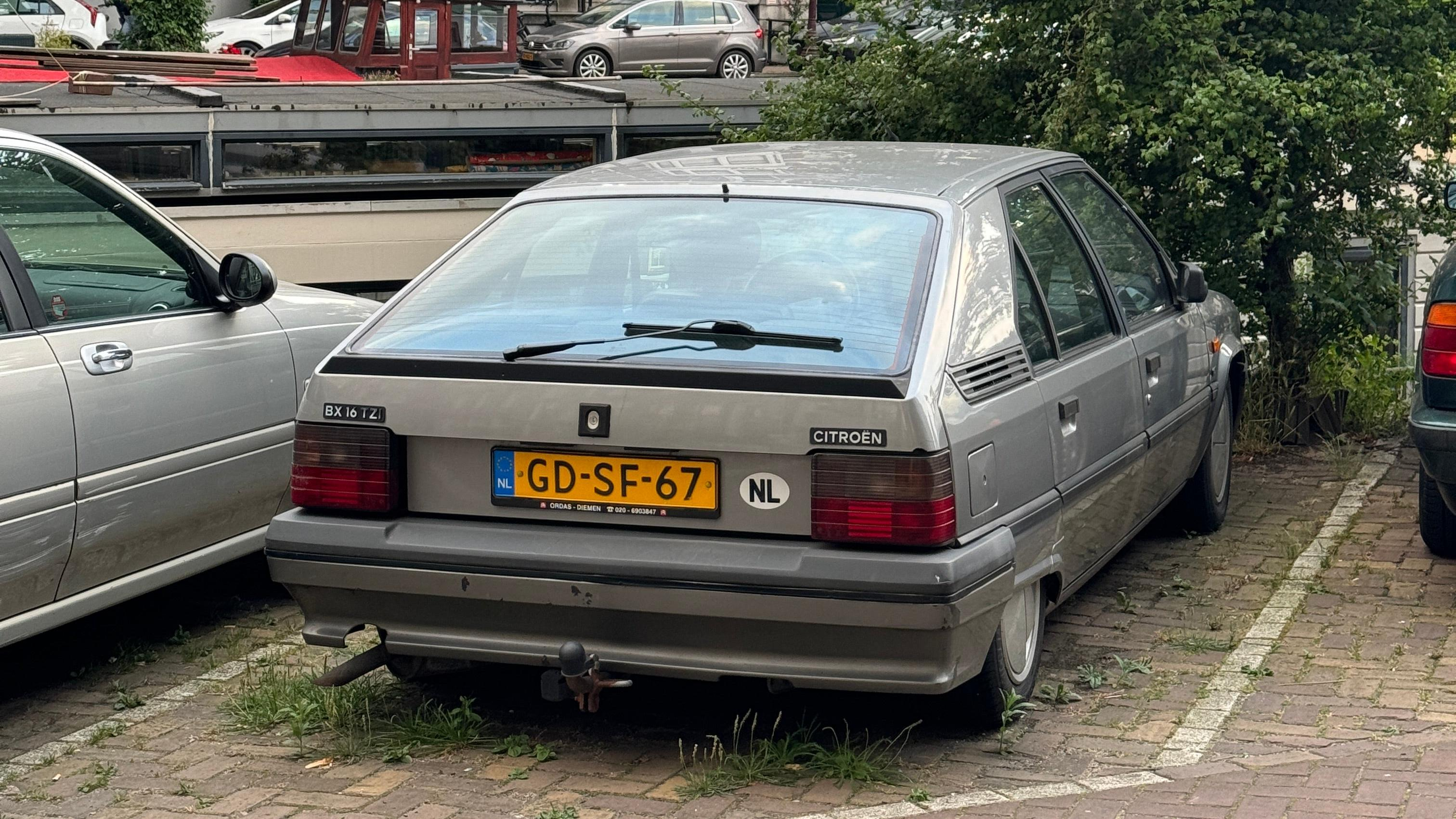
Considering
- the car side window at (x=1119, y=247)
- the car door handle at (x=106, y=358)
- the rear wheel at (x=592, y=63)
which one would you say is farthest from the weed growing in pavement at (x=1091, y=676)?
the rear wheel at (x=592, y=63)

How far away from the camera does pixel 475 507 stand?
4.21 meters

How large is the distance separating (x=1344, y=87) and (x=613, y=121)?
13.6 feet

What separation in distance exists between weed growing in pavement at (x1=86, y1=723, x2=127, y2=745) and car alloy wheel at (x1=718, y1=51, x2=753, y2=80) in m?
27.7

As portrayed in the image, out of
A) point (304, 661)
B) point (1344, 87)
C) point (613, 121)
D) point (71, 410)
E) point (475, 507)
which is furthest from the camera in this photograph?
point (613, 121)

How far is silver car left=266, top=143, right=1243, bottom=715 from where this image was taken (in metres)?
3.91

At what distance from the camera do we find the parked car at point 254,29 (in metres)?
30.1

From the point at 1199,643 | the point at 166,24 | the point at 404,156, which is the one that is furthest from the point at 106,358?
the point at 166,24

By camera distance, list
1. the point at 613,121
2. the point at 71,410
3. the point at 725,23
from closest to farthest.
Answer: the point at 71,410 → the point at 613,121 → the point at 725,23

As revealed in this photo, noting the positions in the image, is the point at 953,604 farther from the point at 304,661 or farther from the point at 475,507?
the point at 304,661

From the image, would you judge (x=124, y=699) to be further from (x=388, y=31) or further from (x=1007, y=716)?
(x=388, y=31)

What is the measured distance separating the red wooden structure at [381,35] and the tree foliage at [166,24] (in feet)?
42.2

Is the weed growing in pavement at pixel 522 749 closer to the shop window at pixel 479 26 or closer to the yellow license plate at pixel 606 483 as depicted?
the yellow license plate at pixel 606 483

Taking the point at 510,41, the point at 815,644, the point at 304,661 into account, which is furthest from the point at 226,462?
the point at 510,41

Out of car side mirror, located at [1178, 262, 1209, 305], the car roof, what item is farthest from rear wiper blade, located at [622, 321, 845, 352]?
car side mirror, located at [1178, 262, 1209, 305]
